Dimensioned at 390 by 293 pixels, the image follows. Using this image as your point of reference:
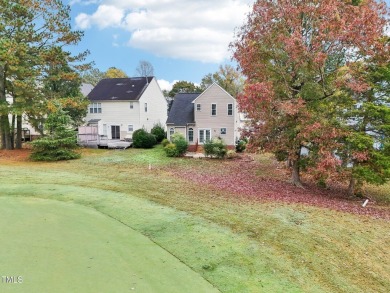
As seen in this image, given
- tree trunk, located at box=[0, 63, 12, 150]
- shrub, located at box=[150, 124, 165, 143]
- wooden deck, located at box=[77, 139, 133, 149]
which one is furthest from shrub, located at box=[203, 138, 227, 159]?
tree trunk, located at box=[0, 63, 12, 150]

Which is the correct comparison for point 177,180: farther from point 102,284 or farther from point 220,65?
point 220,65

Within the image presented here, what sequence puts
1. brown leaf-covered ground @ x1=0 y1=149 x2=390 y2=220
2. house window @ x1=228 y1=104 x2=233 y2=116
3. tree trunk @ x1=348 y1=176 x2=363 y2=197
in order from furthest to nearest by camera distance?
1. house window @ x1=228 y1=104 x2=233 y2=116
2. tree trunk @ x1=348 y1=176 x2=363 y2=197
3. brown leaf-covered ground @ x1=0 y1=149 x2=390 y2=220

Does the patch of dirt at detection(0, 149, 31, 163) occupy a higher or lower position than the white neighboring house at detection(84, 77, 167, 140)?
lower

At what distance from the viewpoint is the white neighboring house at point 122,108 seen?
34906 millimetres

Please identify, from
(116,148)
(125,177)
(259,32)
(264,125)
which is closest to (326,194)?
(264,125)

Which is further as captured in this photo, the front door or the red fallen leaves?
the front door

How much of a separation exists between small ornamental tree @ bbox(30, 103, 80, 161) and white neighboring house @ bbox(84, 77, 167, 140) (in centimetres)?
1009

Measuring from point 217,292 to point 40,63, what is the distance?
24.8m

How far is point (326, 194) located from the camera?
1510 centimetres

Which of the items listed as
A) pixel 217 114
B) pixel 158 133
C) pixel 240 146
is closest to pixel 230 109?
pixel 217 114

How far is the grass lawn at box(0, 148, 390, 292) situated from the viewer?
5.82 metres

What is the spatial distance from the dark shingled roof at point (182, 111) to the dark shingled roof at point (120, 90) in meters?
4.54

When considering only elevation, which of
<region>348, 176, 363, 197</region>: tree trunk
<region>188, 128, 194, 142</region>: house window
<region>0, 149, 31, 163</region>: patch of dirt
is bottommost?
<region>348, 176, 363, 197</region>: tree trunk

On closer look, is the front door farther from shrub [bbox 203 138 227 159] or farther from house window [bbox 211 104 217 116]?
shrub [bbox 203 138 227 159]
